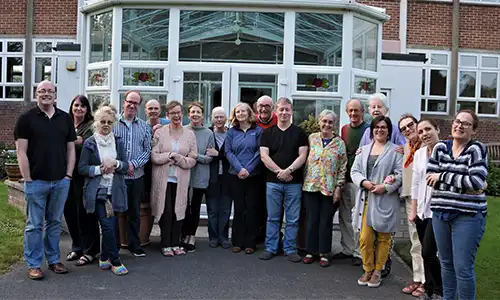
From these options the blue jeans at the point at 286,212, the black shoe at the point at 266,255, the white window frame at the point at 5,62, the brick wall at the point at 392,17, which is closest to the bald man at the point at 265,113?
the blue jeans at the point at 286,212

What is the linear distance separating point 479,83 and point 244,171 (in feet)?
42.0

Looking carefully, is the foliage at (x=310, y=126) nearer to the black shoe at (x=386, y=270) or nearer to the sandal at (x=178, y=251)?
the black shoe at (x=386, y=270)

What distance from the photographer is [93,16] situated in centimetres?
846

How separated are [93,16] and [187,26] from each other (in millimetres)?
1616

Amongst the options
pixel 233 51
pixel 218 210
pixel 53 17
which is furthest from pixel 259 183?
pixel 53 17

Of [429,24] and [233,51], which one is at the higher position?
[429,24]

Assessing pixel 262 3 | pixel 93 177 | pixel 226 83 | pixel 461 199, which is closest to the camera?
pixel 461 199

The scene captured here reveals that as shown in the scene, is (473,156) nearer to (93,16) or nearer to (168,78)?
(168,78)

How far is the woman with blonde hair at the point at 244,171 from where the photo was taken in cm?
628

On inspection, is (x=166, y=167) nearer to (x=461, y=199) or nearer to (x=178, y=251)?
(x=178, y=251)

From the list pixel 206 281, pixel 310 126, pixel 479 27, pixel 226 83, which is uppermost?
pixel 479 27

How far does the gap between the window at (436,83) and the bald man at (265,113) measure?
36.3 ft

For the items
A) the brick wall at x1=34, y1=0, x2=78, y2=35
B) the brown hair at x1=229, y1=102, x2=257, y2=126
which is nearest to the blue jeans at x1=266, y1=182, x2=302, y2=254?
the brown hair at x1=229, y1=102, x2=257, y2=126

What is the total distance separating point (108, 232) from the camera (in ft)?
17.7
